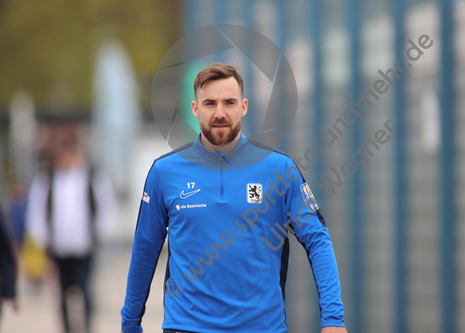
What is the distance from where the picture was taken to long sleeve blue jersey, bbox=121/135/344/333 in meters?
3.31

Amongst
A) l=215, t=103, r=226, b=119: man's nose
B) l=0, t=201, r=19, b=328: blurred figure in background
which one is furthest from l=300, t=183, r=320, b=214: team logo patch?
l=0, t=201, r=19, b=328: blurred figure in background

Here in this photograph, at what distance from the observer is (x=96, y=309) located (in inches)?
335

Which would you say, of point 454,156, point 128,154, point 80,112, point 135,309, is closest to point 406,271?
point 454,156

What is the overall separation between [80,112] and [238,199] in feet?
66.0

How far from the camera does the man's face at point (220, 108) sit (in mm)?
3334

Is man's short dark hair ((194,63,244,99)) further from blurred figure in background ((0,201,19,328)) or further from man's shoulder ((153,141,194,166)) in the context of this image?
blurred figure in background ((0,201,19,328))

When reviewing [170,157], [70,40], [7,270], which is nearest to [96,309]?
[7,270]

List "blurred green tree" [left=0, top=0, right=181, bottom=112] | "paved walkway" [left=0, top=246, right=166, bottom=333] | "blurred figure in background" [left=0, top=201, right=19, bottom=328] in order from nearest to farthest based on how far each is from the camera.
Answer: "blurred figure in background" [left=0, top=201, right=19, bottom=328] → "paved walkway" [left=0, top=246, right=166, bottom=333] → "blurred green tree" [left=0, top=0, right=181, bottom=112]

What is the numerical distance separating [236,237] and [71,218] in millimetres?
4326

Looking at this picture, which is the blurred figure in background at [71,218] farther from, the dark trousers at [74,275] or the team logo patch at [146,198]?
the team logo patch at [146,198]

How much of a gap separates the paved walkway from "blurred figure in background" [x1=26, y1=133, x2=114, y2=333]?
0.31 meters

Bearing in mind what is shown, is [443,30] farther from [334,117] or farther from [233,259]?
[233,259]

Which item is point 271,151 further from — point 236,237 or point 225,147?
point 236,237

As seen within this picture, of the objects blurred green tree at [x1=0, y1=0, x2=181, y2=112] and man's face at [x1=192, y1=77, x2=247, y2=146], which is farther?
blurred green tree at [x1=0, y1=0, x2=181, y2=112]
